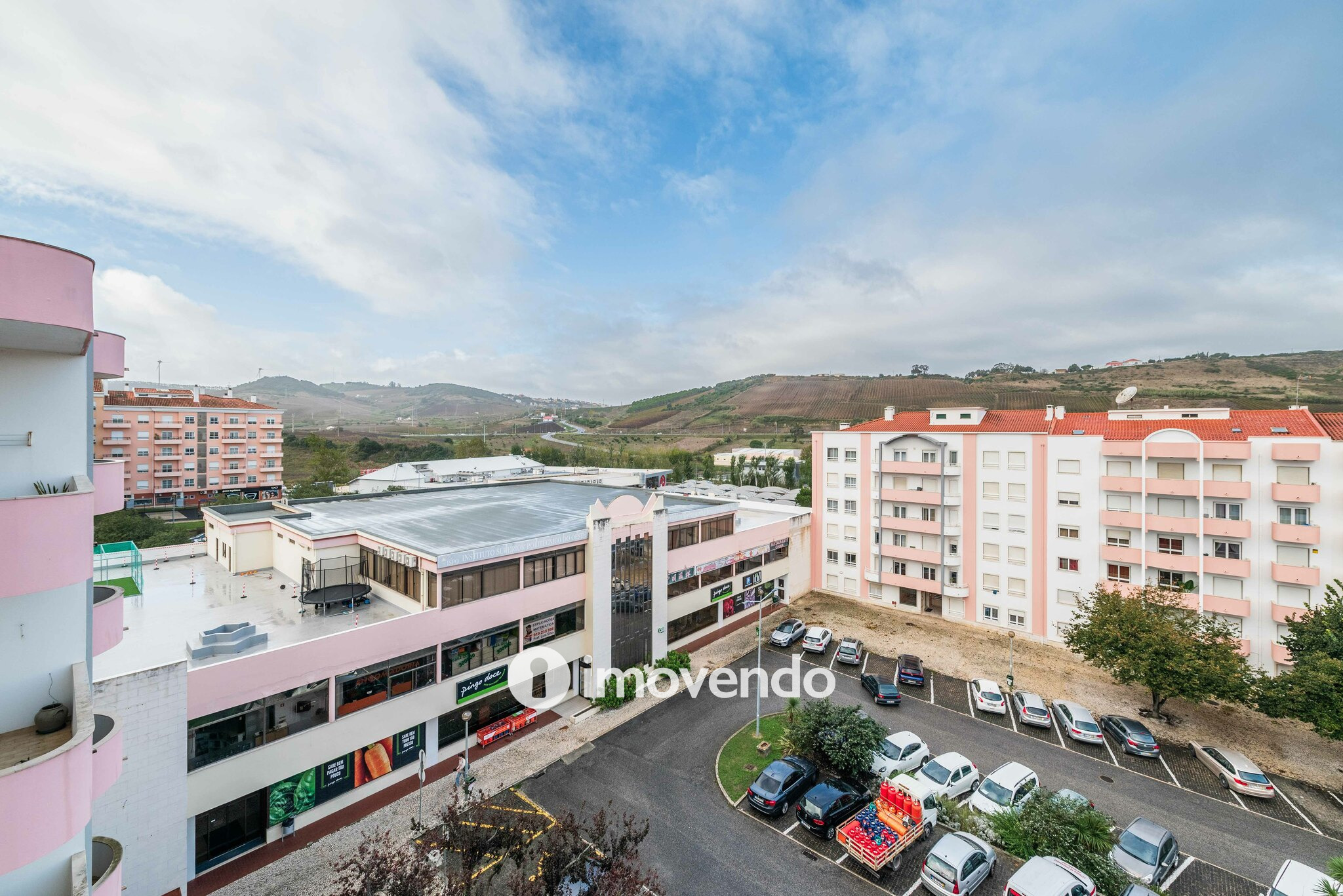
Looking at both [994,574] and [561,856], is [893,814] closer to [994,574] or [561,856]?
[561,856]

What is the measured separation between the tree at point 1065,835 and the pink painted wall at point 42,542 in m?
22.6

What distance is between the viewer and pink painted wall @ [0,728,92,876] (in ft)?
15.7

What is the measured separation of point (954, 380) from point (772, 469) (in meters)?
85.8

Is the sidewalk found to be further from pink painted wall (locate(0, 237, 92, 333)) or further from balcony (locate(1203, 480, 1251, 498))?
balcony (locate(1203, 480, 1251, 498))

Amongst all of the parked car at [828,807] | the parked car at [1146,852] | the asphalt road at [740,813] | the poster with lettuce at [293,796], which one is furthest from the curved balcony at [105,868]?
the parked car at [1146,852]

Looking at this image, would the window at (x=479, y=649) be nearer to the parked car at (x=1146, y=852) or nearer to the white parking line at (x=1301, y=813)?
the parked car at (x=1146, y=852)

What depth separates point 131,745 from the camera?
1355 cm

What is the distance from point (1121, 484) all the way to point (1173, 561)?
474 centimetres

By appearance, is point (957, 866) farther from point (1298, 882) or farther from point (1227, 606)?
point (1227, 606)

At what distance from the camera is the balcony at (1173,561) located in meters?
28.6

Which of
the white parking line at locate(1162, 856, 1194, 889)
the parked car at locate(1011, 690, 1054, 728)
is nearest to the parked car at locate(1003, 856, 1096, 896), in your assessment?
the white parking line at locate(1162, 856, 1194, 889)

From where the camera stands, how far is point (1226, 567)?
27.6 metres

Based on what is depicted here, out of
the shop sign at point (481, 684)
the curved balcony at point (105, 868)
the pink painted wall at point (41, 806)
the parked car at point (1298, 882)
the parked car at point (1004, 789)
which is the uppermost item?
the pink painted wall at point (41, 806)

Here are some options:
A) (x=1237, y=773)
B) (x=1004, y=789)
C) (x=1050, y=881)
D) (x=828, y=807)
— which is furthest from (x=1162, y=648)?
(x=828, y=807)
